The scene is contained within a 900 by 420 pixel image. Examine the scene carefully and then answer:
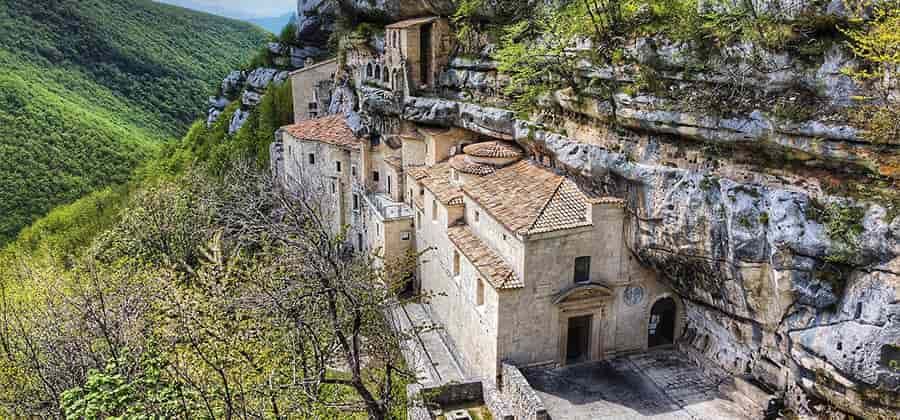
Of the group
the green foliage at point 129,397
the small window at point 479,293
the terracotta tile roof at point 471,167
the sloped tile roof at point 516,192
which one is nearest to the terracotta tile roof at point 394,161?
the terracotta tile roof at point 471,167

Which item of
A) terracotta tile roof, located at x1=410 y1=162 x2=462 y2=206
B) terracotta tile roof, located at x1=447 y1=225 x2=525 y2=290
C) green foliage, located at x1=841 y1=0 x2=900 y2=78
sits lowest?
terracotta tile roof, located at x1=447 y1=225 x2=525 y2=290

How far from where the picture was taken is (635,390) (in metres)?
20.2

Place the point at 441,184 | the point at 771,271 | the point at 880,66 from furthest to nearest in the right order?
the point at 441,184
the point at 771,271
the point at 880,66

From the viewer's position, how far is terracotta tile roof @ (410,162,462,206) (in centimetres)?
2539

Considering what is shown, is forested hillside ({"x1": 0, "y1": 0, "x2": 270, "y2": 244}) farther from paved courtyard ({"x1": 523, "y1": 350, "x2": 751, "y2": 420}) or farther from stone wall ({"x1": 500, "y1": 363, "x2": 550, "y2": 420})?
paved courtyard ({"x1": 523, "y1": 350, "x2": 751, "y2": 420})

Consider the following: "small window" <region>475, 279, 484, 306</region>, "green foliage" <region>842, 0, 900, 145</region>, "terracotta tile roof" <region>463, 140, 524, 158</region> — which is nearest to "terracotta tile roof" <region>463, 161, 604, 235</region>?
"terracotta tile roof" <region>463, 140, 524, 158</region>

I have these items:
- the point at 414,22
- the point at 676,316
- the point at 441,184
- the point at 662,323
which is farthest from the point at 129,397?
the point at 414,22

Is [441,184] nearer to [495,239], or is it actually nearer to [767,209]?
[495,239]

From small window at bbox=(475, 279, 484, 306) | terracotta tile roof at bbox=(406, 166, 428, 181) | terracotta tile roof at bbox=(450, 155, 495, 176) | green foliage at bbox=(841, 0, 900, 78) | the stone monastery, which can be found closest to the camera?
green foliage at bbox=(841, 0, 900, 78)

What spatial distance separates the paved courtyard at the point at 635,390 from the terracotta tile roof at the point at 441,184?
299 inches

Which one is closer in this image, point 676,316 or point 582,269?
point 582,269

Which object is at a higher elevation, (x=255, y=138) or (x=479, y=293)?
(x=255, y=138)

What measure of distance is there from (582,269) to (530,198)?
9.52 feet

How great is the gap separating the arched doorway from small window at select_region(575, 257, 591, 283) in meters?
2.92
